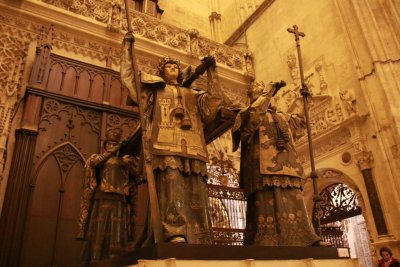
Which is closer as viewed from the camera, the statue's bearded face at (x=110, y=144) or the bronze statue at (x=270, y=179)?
the bronze statue at (x=270, y=179)

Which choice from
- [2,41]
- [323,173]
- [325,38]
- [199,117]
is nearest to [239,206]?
[323,173]

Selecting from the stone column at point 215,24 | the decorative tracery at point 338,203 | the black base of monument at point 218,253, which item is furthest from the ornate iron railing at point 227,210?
the stone column at point 215,24

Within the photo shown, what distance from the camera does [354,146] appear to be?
22.1 ft

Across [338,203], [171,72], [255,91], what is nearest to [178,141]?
[171,72]

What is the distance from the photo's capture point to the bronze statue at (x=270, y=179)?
282cm

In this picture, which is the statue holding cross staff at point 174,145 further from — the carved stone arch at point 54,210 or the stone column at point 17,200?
the stone column at point 17,200

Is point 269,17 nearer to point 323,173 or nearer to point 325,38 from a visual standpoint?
point 325,38

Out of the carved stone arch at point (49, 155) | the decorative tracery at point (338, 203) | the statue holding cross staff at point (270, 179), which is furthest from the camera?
the decorative tracery at point (338, 203)

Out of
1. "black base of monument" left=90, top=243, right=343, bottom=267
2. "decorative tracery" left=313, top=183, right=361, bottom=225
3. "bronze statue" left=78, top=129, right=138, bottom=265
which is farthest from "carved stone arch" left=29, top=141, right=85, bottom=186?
"decorative tracery" left=313, top=183, right=361, bottom=225

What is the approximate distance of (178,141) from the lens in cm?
271

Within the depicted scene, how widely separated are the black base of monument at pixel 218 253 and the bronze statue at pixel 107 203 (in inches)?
45.0

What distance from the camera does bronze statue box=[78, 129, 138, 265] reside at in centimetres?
369

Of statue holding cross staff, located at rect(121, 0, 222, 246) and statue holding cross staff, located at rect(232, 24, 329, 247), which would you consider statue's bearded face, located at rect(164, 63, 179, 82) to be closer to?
statue holding cross staff, located at rect(121, 0, 222, 246)

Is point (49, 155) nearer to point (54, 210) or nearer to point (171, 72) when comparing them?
point (54, 210)
